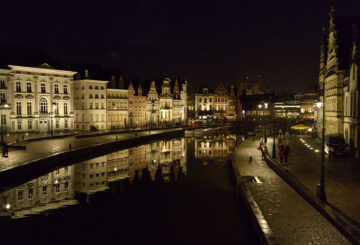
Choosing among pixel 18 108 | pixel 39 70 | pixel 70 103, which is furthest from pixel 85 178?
pixel 70 103

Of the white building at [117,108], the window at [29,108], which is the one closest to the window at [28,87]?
the window at [29,108]

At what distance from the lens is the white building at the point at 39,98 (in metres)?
50.4

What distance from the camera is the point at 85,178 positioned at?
26.2 metres

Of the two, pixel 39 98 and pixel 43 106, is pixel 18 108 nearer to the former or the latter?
pixel 39 98

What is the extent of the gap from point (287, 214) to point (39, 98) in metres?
49.9

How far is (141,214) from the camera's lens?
17.2 meters

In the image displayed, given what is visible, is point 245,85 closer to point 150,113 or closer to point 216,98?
point 216,98

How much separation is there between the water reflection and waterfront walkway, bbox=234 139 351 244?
29.1ft

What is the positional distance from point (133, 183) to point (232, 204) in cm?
920

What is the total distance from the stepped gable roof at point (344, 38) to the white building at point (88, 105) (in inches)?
1745

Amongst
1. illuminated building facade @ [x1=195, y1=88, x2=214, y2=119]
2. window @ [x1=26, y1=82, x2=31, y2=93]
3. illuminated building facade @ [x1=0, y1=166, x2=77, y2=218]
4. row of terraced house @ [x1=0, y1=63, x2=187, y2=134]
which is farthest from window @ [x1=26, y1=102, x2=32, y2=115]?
illuminated building facade @ [x1=195, y1=88, x2=214, y2=119]

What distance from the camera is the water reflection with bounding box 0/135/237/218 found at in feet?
63.0

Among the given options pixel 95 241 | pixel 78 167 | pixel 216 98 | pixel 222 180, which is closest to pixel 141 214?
pixel 95 241

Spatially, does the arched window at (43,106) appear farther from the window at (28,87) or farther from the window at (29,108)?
the window at (28,87)
